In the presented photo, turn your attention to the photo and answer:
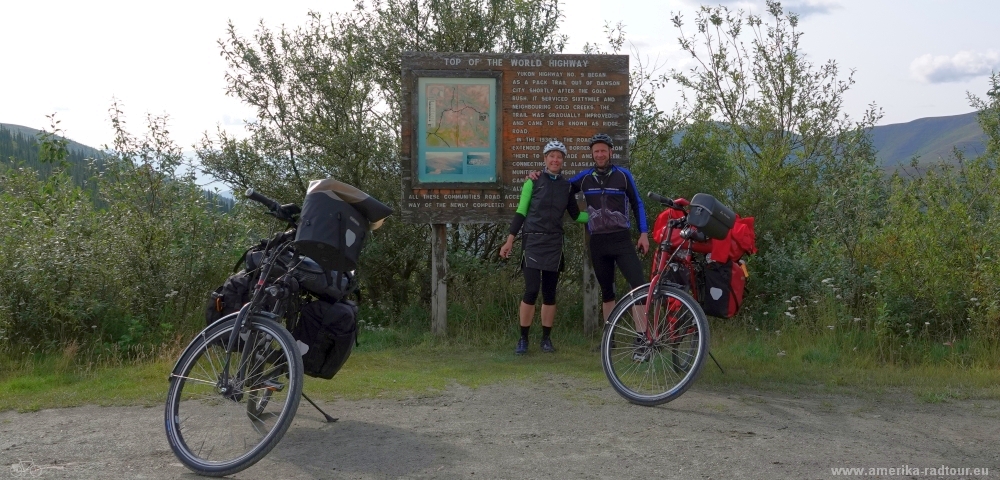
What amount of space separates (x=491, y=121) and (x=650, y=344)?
12.7 feet

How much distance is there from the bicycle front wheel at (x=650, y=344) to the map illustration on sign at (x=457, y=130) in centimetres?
332

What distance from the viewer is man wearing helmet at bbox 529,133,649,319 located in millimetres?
8023

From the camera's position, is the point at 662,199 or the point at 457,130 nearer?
the point at 662,199

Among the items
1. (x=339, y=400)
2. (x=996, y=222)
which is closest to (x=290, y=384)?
(x=339, y=400)

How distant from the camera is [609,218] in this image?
8031 millimetres

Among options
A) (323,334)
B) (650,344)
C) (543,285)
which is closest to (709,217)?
(650,344)

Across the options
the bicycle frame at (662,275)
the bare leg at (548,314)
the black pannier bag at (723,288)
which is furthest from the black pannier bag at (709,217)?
the bare leg at (548,314)

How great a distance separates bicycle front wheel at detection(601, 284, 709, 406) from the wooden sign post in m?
3.18

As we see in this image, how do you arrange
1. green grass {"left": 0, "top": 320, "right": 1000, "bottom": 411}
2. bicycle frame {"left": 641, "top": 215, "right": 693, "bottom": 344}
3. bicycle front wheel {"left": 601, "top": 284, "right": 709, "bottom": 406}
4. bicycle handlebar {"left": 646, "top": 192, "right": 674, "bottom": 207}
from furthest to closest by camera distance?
green grass {"left": 0, "top": 320, "right": 1000, "bottom": 411} → bicycle handlebar {"left": 646, "top": 192, "right": 674, "bottom": 207} → bicycle frame {"left": 641, "top": 215, "right": 693, "bottom": 344} → bicycle front wheel {"left": 601, "top": 284, "right": 709, "bottom": 406}

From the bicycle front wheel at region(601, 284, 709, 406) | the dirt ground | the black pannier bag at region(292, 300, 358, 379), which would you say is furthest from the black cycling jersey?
the black pannier bag at region(292, 300, 358, 379)

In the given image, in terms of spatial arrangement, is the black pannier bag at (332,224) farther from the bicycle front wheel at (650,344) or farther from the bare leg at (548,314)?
the bare leg at (548,314)

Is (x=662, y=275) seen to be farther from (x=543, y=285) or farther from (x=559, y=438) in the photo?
(x=543, y=285)

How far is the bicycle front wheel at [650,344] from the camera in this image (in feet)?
19.9

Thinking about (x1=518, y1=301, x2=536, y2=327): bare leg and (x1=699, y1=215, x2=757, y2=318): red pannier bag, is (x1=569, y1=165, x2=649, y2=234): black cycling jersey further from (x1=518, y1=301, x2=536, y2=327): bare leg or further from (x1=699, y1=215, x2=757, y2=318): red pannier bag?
(x1=699, y1=215, x2=757, y2=318): red pannier bag
